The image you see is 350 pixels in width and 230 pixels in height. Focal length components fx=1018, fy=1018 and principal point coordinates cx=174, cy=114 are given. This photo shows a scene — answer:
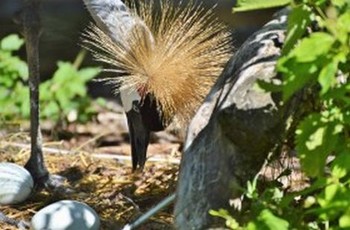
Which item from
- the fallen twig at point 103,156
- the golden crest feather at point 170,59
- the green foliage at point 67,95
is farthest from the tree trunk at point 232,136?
the green foliage at point 67,95

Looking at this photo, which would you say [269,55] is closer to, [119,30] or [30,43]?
[119,30]

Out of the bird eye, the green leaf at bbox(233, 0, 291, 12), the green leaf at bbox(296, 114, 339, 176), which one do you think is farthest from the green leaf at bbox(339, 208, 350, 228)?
the bird eye

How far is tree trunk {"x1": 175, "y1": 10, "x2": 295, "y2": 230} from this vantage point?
71.7 inches

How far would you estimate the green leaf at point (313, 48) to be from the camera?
1.50m

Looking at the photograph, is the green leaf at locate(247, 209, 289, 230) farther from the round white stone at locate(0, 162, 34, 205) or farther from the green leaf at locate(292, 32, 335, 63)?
the round white stone at locate(0, 162, 34, 205)

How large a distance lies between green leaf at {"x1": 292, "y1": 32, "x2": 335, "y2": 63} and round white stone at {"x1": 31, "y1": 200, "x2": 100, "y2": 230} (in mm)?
1028

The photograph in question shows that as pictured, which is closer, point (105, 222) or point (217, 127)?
point (217, 127)

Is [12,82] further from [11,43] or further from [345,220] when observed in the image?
[345,220]

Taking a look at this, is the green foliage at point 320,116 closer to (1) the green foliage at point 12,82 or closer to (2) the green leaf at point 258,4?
(2) the green leaf at point 258,4

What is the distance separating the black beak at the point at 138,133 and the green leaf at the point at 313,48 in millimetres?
1218

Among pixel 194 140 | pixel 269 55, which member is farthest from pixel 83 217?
pixel 269 55

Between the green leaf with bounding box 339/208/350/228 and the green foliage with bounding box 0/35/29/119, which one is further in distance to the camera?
the green foliage with bounding box 0/35/29/119

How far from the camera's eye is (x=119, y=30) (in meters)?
2.60

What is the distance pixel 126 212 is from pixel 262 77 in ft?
3.04
